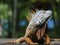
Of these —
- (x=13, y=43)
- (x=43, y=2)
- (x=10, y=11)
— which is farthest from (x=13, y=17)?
(x=13, y=43)

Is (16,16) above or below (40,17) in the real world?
Result: below

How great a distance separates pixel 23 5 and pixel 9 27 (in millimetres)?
770

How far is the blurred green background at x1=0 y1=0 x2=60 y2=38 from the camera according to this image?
6539mm

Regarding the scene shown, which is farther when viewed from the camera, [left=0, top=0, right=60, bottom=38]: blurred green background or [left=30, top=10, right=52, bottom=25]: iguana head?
[left=0, top=0, right=60, bottom=38]: blurred green background

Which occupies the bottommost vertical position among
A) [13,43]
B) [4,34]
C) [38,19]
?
[4,34]

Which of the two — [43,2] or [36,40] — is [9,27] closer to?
[43,2]

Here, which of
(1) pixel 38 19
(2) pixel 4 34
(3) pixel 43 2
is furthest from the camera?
(2) pixel 4 34

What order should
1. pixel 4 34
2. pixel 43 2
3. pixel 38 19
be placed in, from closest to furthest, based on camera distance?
pixel 38 19 < pixel 43 2 < pixel 4 34

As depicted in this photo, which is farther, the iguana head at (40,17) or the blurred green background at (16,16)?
the blurred green background at (16,16)

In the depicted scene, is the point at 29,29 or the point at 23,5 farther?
the point at 23,5

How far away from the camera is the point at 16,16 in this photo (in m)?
6.84

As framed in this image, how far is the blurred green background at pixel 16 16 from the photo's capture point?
654 cm

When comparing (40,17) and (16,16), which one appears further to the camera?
(16,16)

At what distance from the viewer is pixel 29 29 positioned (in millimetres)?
2893
